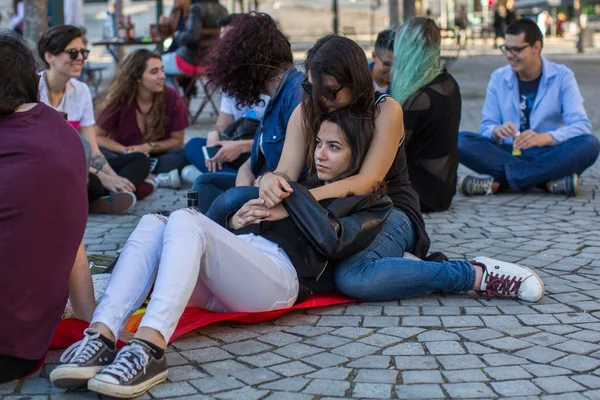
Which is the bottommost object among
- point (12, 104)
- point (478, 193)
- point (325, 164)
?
point (478, 193)

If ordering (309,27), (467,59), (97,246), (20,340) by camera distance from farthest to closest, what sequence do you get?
(309,27)
(467,59)
(97,246)
(20,340)

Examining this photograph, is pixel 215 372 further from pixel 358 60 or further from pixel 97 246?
pixel 97 246

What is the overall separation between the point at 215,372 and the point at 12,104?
4.02ft

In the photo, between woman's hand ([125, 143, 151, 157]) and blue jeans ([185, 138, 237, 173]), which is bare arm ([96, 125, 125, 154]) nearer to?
woman's hand ([125, 143, 151, 157])

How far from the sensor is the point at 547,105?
706 centimetres

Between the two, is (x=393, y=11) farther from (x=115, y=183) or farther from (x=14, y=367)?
(x=14, y=367)

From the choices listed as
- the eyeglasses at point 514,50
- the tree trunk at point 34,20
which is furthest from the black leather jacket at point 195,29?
the eyeglasses at point 514,50

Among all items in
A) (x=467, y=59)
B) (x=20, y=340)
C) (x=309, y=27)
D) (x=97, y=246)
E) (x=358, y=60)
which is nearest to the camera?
(x=20, y=340)

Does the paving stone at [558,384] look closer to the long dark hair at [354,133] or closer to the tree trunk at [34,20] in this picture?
the long dark hair at [354,133]

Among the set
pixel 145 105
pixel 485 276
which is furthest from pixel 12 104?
pixel 145 105

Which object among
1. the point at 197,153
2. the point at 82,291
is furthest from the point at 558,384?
the point at 197,153

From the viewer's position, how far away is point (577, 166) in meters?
6.91

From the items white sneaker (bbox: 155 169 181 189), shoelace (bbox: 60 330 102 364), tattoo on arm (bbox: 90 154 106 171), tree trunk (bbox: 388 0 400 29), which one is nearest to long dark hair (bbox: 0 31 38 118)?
shoelace (bbox: 60 330 102 364)

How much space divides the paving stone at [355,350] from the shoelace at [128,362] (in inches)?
32.5
